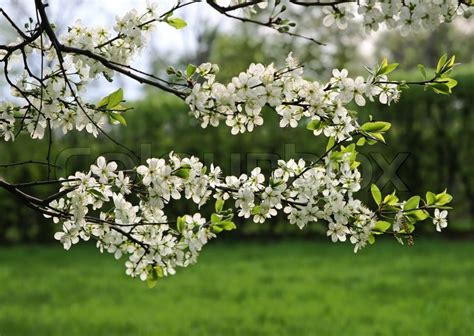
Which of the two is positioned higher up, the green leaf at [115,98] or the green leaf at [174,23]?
the green leaf at [174,23]

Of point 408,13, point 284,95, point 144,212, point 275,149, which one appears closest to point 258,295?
point 144,212

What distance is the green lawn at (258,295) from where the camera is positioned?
471cm

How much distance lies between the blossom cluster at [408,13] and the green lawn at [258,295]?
3.05m

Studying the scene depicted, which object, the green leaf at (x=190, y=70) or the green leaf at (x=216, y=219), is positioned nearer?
the green leaf at (x=190, y=70)

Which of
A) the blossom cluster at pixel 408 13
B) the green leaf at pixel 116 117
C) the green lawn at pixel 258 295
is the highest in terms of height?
the blossom cluster at pixel 408 13

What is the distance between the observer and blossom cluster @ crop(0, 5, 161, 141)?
7.13 feet

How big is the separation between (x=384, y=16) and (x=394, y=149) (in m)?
8.05

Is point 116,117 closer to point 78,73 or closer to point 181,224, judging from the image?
point 78,73

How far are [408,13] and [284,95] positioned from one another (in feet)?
1.42

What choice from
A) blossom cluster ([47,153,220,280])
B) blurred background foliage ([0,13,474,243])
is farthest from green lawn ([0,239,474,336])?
blossom cluster ([47,153,220,280])

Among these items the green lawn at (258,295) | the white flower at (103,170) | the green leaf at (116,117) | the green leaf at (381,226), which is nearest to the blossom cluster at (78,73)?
the green leaf at (116,117)

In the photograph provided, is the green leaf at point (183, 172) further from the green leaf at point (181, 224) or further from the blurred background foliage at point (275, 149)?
the blurred background foliage at point (275, 149)

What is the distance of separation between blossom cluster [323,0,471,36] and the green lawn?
3052 mm

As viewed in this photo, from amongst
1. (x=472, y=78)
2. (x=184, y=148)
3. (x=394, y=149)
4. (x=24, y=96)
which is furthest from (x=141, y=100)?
(x=24, y=96)
